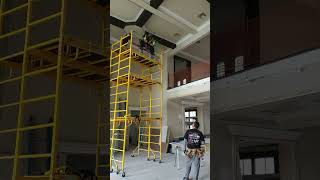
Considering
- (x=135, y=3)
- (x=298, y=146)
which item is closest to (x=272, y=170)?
(x=298, y=146)

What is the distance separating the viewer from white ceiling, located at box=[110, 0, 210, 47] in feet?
4.22

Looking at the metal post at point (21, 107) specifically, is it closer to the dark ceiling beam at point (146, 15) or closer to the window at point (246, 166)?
the dark ceiling beam at point (146, 15)

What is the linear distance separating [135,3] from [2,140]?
3.37 ft

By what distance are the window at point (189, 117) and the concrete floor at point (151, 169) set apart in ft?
0.71

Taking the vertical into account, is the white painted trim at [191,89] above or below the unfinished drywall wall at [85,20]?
below

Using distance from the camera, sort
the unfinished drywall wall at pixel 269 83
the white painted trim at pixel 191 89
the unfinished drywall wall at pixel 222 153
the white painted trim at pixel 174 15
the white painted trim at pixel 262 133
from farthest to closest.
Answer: the white painted trim at pixel 191 89 → the white painted trim at pixel 174 15 → the unfinished drywall wall at pixel 222 153 → the white painted trim at pixel 262 133 → the unfinished drywall wall at pixel 269 83

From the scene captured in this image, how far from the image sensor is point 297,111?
0.97 meters

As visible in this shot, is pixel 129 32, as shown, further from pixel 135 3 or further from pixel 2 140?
pixel 2 140

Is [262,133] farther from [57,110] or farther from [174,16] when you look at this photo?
[57,110]

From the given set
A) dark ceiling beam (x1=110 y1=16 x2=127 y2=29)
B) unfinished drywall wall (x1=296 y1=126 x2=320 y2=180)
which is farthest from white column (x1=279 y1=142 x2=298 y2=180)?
dark ceiling beam (x1=110 y1=16 x2=127 y2=29)

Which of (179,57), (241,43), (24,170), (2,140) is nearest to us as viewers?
(241,43)

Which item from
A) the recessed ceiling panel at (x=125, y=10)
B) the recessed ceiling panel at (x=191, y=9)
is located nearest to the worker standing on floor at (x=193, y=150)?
the recessed ceiling panel at (x=191, y=9)

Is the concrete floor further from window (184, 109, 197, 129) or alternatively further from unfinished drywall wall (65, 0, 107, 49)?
unfinished drywall wall (65, 0, 107, 49)

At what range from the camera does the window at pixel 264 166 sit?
103 cm
